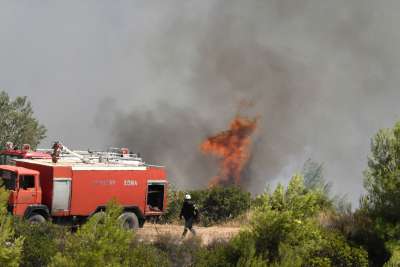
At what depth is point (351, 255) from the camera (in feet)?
63.0

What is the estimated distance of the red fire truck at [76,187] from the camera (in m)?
19.9

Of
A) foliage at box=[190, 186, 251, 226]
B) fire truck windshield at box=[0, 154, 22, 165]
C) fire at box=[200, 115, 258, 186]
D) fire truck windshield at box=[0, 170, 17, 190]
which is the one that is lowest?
foliage at box=[190, 186, 251, 226]

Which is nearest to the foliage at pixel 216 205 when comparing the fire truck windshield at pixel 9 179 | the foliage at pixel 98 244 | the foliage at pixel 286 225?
the fire truck windshield at pixel 9 179

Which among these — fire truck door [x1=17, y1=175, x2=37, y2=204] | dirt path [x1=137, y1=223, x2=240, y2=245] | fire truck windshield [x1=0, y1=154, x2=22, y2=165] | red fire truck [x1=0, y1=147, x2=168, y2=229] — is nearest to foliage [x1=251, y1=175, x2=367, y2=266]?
dirt path [x1=137, y1=223, x2=240, y2=245]

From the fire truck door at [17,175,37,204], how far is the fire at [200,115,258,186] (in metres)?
33.3

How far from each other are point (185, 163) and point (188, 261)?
157ft

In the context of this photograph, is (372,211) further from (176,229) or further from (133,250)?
(133,250)

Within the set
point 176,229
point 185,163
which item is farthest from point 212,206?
point 185,163

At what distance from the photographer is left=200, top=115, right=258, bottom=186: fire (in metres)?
53.1

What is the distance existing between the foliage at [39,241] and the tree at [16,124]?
23490 millimetres

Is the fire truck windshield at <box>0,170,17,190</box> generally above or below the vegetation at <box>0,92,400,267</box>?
above

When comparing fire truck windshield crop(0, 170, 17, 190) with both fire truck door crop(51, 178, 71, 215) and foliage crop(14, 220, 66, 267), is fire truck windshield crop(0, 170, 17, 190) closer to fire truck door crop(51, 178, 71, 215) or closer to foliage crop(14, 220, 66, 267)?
fire truck door crop(51, 178, 71, 215)

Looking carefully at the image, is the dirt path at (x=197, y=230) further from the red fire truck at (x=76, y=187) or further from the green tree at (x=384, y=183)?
the green tree at (x=384, y=183)

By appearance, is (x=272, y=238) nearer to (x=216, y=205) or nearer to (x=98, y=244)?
(x=98, y=244)
